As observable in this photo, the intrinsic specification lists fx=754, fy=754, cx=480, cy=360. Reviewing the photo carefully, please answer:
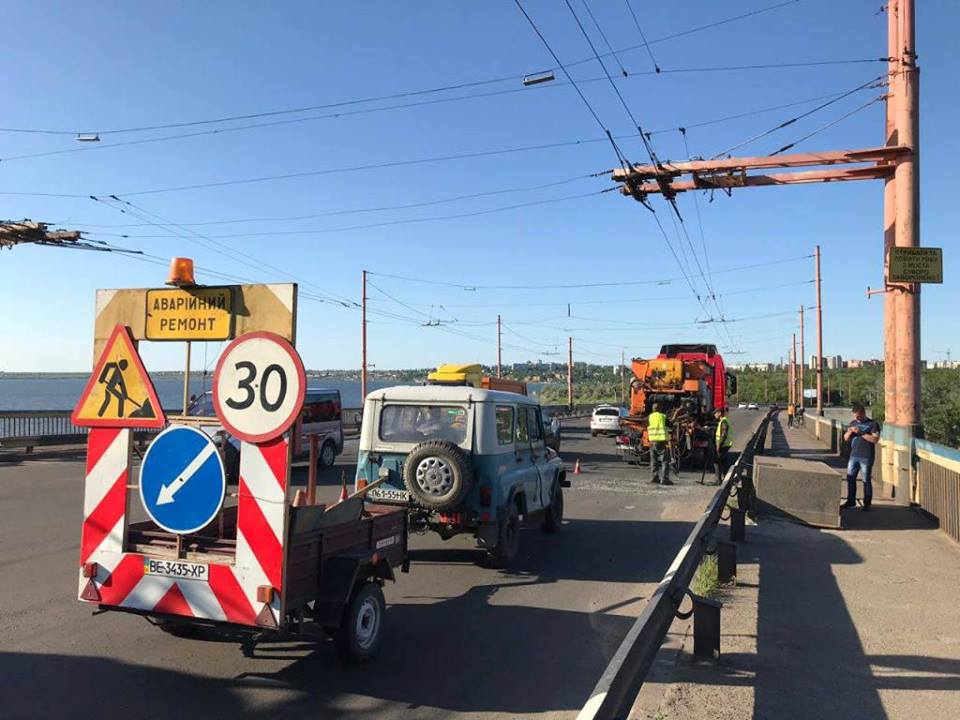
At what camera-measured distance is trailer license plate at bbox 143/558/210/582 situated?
15.5 ft

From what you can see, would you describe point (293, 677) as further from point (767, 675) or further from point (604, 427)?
point (604, 427)

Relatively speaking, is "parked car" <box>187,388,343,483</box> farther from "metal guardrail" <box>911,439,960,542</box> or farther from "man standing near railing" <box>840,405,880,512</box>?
"metal guardrail" <box>911,439,960,542</box>

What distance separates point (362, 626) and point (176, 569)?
1386 millimetres

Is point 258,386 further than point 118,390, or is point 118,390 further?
point 118,390

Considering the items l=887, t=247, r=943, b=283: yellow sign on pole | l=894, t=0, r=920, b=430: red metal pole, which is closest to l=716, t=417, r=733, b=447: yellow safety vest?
l=894, t=0, r=920, b=430: red metal pole

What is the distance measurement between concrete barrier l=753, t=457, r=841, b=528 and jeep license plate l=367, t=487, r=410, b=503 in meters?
5.87

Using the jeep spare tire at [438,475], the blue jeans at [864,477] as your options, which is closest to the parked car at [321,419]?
the jeep spare tire at [438,475]

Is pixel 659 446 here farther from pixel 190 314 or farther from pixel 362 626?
pixel 190 314

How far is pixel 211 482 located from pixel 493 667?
2.39 metres

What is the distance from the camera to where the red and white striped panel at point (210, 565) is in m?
4.60

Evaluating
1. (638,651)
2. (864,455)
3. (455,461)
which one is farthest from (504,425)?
(864,455)

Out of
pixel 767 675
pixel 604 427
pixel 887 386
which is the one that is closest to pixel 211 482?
A: pixel 767 675

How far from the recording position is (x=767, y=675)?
5.02 m

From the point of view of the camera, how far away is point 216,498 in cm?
470
